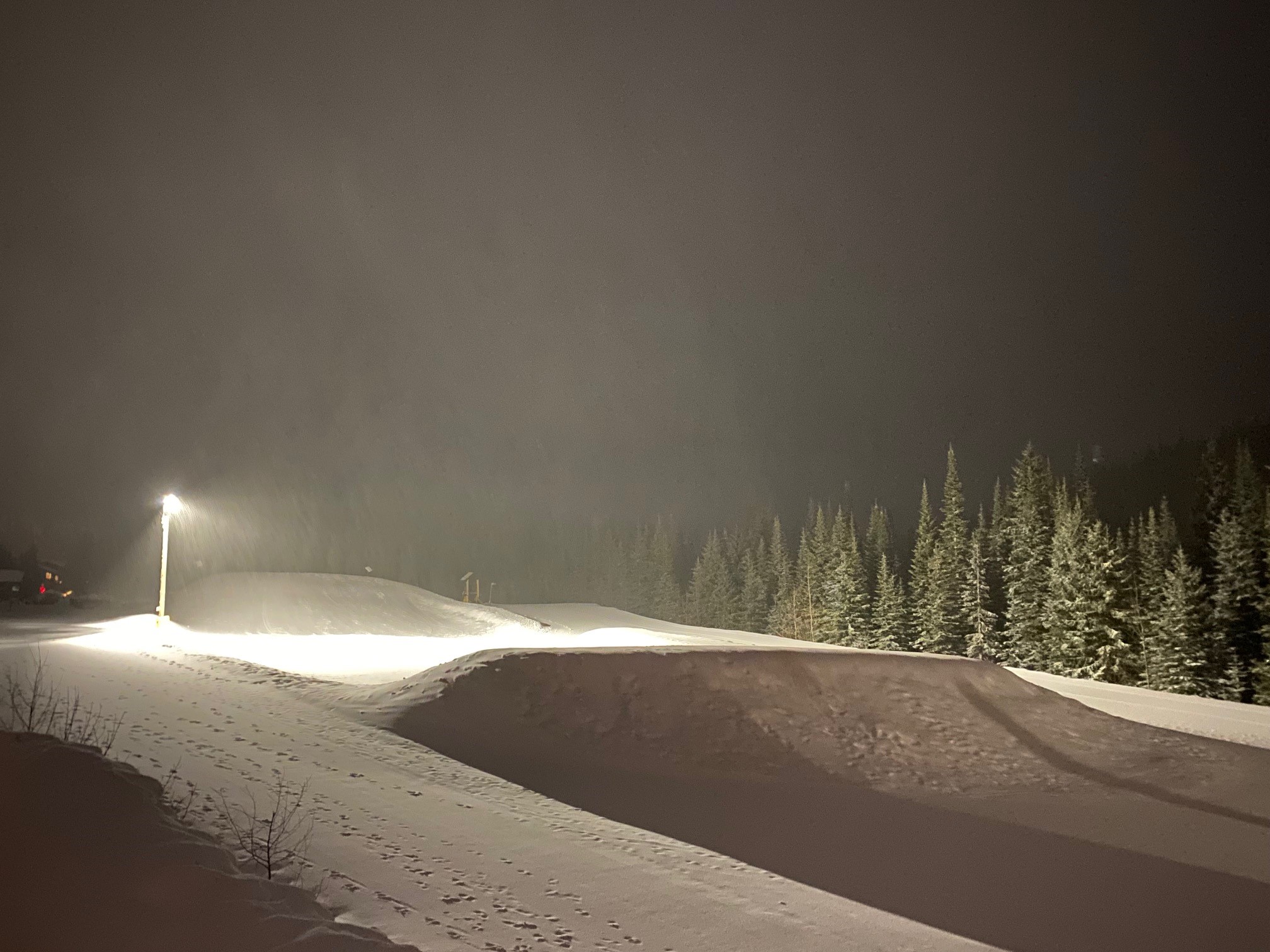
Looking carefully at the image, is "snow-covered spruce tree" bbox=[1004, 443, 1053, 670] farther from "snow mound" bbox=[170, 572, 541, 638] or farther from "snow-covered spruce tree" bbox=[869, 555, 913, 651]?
"snow mound" bbox=[170, 572, 541, 638]

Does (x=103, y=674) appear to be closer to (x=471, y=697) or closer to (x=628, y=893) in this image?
(x=471, y=697)

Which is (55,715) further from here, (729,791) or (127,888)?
(729,791)

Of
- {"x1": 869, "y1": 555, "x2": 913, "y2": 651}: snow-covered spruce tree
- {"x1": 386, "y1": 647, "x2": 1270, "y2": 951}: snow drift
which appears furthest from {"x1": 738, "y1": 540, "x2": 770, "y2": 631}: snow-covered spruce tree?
{"x1": 386, "y1": 647, "x2": 1270, "y2": 951}: snow drift

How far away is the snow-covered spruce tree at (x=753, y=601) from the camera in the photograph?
71.4m

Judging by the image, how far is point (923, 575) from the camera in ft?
174

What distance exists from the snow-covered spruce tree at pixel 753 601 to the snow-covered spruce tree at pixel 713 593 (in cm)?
140

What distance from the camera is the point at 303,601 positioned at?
40.8 metres

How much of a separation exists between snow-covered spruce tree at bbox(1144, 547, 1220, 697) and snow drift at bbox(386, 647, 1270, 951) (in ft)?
73.3

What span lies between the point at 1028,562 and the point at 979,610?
4736 millimetres

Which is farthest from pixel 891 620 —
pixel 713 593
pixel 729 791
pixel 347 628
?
pixel 729 791

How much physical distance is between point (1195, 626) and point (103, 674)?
44060 mm

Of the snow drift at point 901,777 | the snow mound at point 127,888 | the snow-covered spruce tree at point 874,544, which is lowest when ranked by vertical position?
the snow drift at point 901,777

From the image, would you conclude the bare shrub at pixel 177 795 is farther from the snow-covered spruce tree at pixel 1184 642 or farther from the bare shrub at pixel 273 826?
the snow-covered spruce tree at pixel 1184 642

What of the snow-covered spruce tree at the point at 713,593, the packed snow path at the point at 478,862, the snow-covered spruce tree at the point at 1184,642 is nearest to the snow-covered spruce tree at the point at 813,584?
the snow-covered spruce tree at the point at 713,593
